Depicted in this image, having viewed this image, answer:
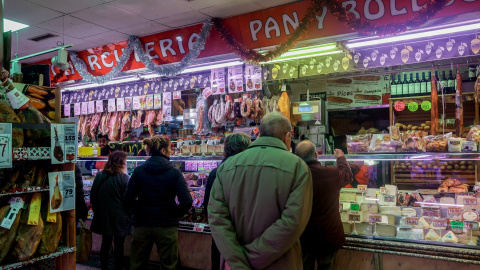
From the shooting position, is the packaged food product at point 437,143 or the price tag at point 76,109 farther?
the price tag at point 76,109

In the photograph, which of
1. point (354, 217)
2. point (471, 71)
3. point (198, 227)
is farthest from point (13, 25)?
point (471, 71)

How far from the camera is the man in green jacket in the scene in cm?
255

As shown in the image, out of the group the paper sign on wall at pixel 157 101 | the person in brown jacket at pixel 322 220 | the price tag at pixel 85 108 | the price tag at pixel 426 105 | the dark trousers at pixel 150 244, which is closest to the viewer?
the person in brown jacket at pixel 322 220

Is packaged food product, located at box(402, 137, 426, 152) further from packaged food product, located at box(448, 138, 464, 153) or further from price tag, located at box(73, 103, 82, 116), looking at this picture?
price tag, located at box(73, 103, 82, 116)

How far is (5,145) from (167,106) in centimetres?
471

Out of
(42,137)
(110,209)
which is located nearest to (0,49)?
(42,137)

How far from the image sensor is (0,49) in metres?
3.55

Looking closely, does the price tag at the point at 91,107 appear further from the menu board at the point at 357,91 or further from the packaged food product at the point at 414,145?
the packaged food product at the point at 414,145

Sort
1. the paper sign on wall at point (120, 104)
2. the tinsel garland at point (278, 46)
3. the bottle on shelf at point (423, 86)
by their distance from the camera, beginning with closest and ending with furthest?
the tinsel garland at point (278, 46) → the bottle on shelf at point (423, 86) → the paper sign on wall at point (120, 104)

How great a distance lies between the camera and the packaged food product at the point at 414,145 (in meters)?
4.51

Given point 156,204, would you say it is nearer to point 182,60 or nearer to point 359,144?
point 359,144

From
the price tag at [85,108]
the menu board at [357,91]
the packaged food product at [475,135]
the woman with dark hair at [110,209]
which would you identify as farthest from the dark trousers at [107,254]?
the menu board at [357,91]

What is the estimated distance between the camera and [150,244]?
14.9 feet

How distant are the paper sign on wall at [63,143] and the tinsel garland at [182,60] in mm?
3240
